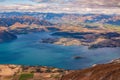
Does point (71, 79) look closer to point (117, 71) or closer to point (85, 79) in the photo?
point (85, 79)

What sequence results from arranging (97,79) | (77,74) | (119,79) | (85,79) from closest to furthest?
1. (119,79)
2. (97,79)
3. (85,79)
4. (77,74)

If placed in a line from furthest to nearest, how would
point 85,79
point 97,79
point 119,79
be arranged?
point 85,79 < point 97,79 < point 119,79

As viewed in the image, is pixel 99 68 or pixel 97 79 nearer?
pixel 97 79

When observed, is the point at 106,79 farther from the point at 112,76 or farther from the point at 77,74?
the point at 77,74

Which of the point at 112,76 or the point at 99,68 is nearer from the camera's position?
the point at 112,76

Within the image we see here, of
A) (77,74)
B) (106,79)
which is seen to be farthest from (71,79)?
(106,79)

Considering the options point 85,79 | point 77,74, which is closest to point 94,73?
point 85,79

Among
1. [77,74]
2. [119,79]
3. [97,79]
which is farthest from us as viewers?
[77,74]

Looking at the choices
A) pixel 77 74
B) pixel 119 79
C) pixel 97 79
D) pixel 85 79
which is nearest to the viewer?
pixel 119 79
